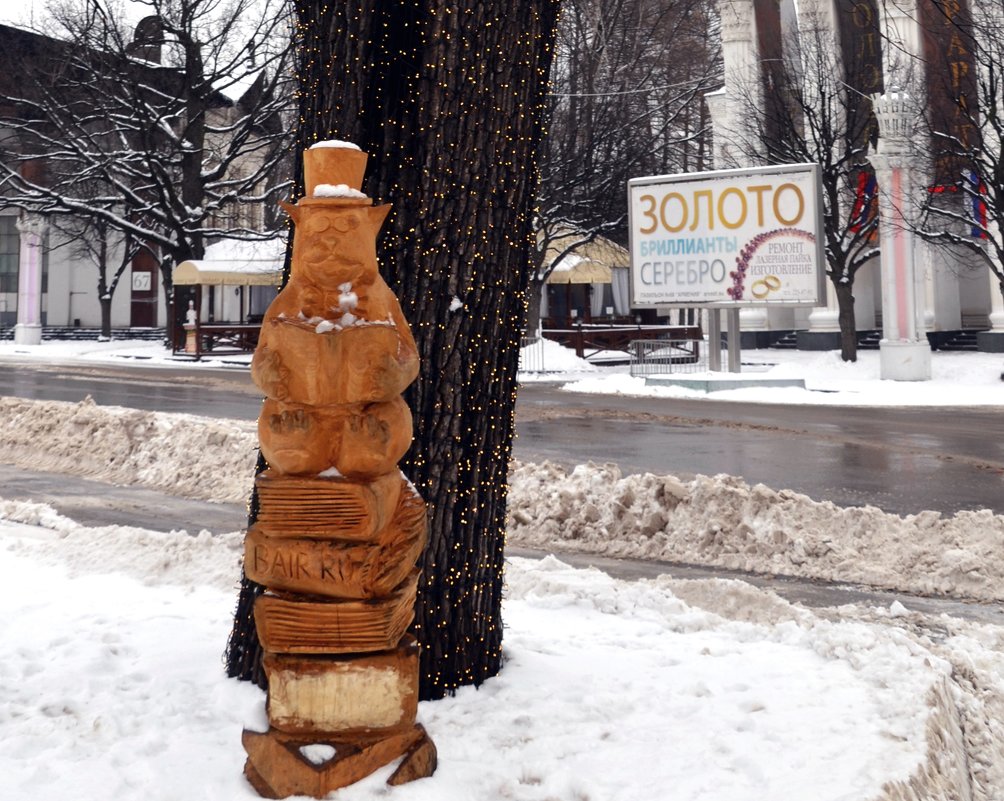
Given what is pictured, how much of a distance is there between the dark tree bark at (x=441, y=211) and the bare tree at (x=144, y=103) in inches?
1142

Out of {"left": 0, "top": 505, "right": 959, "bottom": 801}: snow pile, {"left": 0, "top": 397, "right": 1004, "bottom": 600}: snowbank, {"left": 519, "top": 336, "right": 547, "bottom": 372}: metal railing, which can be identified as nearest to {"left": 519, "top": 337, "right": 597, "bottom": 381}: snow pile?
{"left": 519, "top": 336, "right": 547, "bottom": 372}: metal railing

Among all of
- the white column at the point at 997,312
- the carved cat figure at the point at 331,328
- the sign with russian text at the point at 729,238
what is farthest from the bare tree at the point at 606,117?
the carved cat figure at the point at 331,328

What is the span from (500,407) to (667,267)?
1872 cm

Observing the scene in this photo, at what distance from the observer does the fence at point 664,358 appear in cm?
2652

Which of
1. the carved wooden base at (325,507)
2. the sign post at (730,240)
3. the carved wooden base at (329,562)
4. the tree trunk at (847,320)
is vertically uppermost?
the sign post at (730,240)

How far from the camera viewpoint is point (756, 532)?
721cm

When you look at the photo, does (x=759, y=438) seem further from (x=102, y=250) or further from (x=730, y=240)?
(x=102, y=250)

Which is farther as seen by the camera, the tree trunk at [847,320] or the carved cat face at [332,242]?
the tree trunk at [847,320]

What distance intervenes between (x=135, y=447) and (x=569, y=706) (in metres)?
8.67

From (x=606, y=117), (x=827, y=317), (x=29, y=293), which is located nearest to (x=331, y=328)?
(x=606, y=117)

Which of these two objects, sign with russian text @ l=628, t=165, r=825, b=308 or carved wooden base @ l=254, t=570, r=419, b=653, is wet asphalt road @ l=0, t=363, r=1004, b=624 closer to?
sign with russian text @ l=628, t=165, r=825, b=308

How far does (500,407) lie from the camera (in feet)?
13.4

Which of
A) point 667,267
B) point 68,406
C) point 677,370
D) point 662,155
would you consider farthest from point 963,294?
point 68,406

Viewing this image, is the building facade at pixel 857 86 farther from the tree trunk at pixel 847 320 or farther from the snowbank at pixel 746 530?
the snowbank at pixel 746 530
